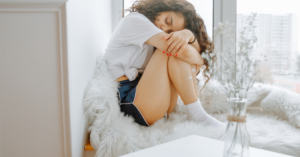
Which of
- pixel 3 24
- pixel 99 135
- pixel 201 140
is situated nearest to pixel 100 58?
pixel 99 135

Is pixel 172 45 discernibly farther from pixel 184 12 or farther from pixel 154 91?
pixel 184 12

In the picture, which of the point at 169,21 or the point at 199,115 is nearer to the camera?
the point at 199,115

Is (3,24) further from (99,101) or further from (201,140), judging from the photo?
(201,140)

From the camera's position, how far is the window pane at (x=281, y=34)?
1.66 metres

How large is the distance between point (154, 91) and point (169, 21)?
1.50ft

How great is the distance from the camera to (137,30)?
3.61 feet

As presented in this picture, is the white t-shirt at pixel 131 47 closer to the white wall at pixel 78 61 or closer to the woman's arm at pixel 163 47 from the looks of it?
the woman's arm at pixel 163 47

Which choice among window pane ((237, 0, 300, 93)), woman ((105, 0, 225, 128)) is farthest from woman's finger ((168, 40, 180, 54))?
window pane ((237, 0, 300, 93))

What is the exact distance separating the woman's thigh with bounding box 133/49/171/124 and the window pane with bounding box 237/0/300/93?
37.1 inches

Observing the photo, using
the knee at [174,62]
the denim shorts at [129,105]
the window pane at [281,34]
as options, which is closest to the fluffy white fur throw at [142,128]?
the denim shorts at [129,105]

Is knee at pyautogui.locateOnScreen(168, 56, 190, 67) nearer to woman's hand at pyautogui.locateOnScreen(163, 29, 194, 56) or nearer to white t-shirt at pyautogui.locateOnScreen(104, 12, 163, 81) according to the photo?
woman's hand at pyautogui.locateOnScreen(163, 29, 194, 56)

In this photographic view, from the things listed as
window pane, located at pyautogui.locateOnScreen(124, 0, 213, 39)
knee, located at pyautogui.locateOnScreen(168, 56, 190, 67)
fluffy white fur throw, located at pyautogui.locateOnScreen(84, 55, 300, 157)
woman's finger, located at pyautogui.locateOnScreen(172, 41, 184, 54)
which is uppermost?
window pane, located at pyautogui.locateOnScreen(124, 0, 213, 39)

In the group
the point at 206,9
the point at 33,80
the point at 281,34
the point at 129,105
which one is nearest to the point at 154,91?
the point at 129,105

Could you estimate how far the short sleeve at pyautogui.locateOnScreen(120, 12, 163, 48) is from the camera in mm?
1078
